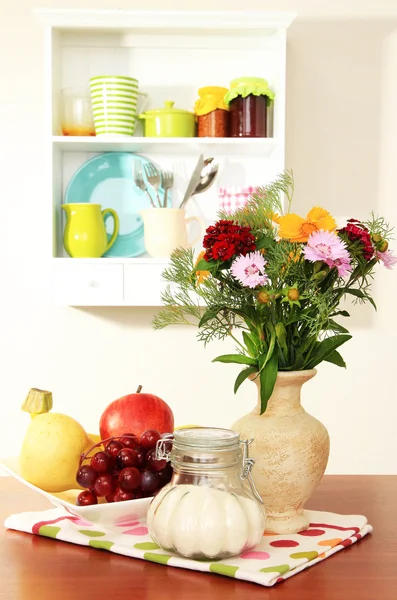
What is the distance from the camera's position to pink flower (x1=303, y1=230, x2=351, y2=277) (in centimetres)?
98

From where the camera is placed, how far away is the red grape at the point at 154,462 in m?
1.03

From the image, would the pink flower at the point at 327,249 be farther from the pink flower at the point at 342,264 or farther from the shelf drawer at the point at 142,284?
the shelf drawer at the point at 142,284

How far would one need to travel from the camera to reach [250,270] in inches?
39.1

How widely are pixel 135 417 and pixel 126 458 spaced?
128 millimetres

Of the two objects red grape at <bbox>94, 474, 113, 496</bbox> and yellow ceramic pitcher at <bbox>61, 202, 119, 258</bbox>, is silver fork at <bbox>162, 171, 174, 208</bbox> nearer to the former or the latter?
yellow ceramic pitcher at <bbox>61, 202, 119, 258</bbox>

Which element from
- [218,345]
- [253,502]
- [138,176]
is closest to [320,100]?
[138,176]

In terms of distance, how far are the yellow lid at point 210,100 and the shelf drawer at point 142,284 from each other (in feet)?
1.66

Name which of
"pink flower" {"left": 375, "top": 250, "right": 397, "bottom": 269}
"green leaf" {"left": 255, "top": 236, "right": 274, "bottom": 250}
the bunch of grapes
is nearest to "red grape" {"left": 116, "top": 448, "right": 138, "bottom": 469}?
the bunch of grapes

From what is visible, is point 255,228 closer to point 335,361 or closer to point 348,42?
point 335,361

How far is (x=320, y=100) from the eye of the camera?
266 centimetres

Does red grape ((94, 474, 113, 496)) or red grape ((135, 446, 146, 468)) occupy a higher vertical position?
red grape ((135, 446, 146, 468))

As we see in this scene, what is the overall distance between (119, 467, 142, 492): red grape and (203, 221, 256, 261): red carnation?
29cm

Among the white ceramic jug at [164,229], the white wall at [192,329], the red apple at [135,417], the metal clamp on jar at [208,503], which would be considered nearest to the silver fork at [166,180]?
the white ceramic jug at [164,229]

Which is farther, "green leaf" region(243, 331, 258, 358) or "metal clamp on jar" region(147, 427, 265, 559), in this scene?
"green leaf" region(243, 331, 258, 358)
